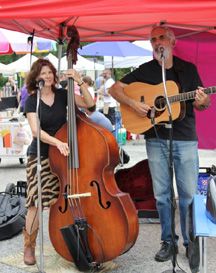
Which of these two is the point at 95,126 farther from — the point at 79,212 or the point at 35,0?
the point at 35,0

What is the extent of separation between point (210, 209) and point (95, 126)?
105cm

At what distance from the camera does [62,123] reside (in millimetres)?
3688

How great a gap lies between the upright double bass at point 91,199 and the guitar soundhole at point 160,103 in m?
0.49

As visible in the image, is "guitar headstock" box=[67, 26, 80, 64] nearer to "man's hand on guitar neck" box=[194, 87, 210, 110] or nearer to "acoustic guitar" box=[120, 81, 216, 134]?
"acoustic guitar" box=[120, 81, 216, 134]

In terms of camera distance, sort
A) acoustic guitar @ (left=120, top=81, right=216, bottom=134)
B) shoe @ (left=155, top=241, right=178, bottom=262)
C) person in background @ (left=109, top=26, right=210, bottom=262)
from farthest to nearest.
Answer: shoe @ (left=155, top=241, right=178, bottom=262), person in background @ (left=109, top=26, right=210, bottom=262), acoustic guitar @ (left=120, top=81, right=216, bottom=134)

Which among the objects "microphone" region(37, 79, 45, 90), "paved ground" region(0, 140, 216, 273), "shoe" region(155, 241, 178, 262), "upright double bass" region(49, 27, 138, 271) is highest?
"microphone" region(37, 79, 45, 90)

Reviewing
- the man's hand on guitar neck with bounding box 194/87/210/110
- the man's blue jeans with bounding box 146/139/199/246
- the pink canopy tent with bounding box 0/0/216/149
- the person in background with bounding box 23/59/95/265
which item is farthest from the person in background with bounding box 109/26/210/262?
the person in background with bounding box 23/59/95/265

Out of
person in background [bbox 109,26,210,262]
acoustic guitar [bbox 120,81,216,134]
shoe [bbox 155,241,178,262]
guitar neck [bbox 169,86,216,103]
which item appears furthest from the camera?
shoe [bbox 155,241,178,262]

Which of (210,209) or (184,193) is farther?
(184,193)

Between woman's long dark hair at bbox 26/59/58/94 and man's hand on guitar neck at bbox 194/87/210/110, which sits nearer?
man's hand on guitar neck at bbox 194/87/210/110

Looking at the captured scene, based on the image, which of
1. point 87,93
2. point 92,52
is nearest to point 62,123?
point 87,93

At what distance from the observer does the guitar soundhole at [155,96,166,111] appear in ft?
11.9

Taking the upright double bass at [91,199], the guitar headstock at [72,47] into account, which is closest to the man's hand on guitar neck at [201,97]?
the upright double bass at [91,199]

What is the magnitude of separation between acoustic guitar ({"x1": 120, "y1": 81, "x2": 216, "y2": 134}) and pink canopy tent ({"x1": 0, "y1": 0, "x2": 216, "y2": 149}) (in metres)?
0.59
